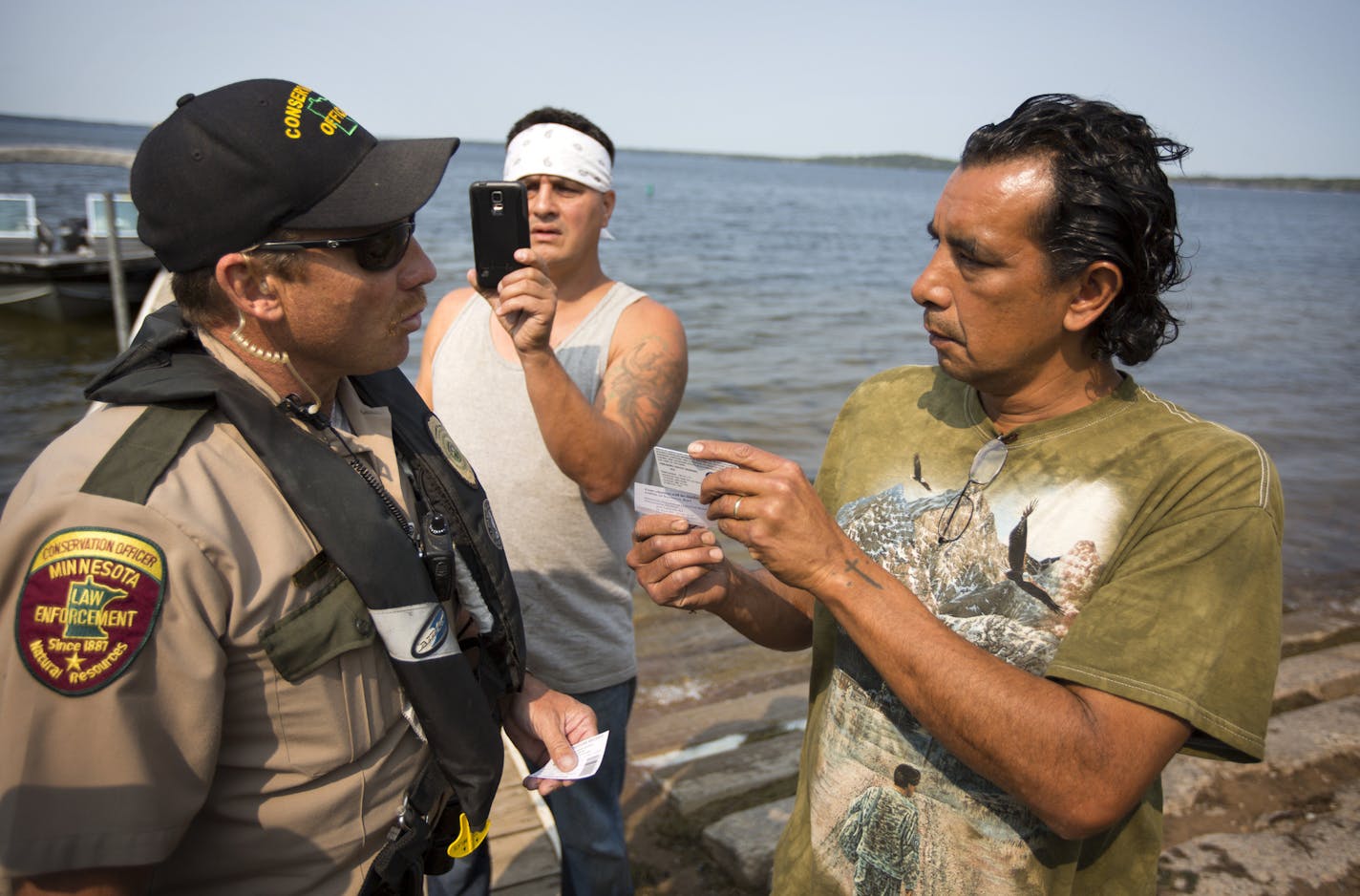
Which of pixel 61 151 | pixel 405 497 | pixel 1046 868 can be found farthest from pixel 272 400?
pixel 61 151

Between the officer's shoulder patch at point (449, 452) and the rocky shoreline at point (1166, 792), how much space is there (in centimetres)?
235

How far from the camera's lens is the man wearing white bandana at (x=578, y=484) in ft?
10.2

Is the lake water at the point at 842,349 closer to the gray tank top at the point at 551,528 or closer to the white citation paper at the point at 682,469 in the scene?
the white citation paper at the point at 682,469

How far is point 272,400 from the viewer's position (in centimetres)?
A: 189

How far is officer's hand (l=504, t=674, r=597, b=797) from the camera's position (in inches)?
91.4

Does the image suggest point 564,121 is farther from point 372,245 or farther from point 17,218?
point 17,218

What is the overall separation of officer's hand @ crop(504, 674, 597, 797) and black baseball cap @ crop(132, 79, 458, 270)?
1292 mm

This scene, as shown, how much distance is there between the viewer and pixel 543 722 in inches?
91.7

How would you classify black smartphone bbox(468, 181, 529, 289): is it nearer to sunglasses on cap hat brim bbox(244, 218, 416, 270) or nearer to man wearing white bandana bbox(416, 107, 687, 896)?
man wearing white bandana bbox(416, 107, 687, 896)

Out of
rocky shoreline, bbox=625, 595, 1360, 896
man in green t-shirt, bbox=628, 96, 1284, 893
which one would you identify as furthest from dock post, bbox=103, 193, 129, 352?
man in green t-shirt, bbox=628, 96, 1284, 893

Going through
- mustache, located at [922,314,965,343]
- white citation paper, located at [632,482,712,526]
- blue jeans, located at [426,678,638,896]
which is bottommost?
blue jeans, located at [426,678,638,896]

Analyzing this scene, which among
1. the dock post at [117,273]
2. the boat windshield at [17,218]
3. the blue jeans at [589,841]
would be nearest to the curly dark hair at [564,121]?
the blue jeans at [589,841]

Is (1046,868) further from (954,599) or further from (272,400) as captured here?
(272,400)

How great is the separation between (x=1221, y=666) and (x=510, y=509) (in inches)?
87.8
